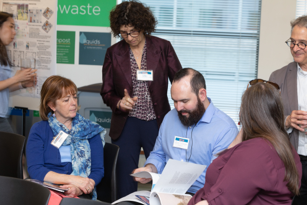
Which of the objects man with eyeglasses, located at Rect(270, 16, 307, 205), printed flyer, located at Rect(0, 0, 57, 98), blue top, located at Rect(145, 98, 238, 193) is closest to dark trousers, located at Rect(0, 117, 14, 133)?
printed flyer, located at Rect(0, 0, 57, 98)

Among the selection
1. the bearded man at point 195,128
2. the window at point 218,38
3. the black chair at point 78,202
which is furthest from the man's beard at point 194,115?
the window at point 218,38

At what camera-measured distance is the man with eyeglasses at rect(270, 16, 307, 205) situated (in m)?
2.01

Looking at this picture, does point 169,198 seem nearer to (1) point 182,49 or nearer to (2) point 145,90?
(2) point 145,90

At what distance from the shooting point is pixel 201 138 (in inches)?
80.0

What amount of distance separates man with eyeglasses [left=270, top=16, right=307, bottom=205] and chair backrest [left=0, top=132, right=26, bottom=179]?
2.03m

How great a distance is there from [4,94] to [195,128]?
197 centimetres

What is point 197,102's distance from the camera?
208 cm

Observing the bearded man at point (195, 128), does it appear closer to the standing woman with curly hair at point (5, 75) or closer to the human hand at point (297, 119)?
the human hand at point (297, 119)

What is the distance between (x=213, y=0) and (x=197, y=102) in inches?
104

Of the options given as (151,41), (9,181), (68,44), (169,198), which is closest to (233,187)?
(169,198)

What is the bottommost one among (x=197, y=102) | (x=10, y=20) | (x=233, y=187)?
(x=233, y=187)

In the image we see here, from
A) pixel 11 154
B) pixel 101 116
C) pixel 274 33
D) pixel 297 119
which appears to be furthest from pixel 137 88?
pixel 274 33

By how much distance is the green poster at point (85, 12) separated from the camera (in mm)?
4188

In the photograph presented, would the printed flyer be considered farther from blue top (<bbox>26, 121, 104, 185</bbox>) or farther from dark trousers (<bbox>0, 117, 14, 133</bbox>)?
blue top (<bbox>26, 121, 104, 185</bbox>)
